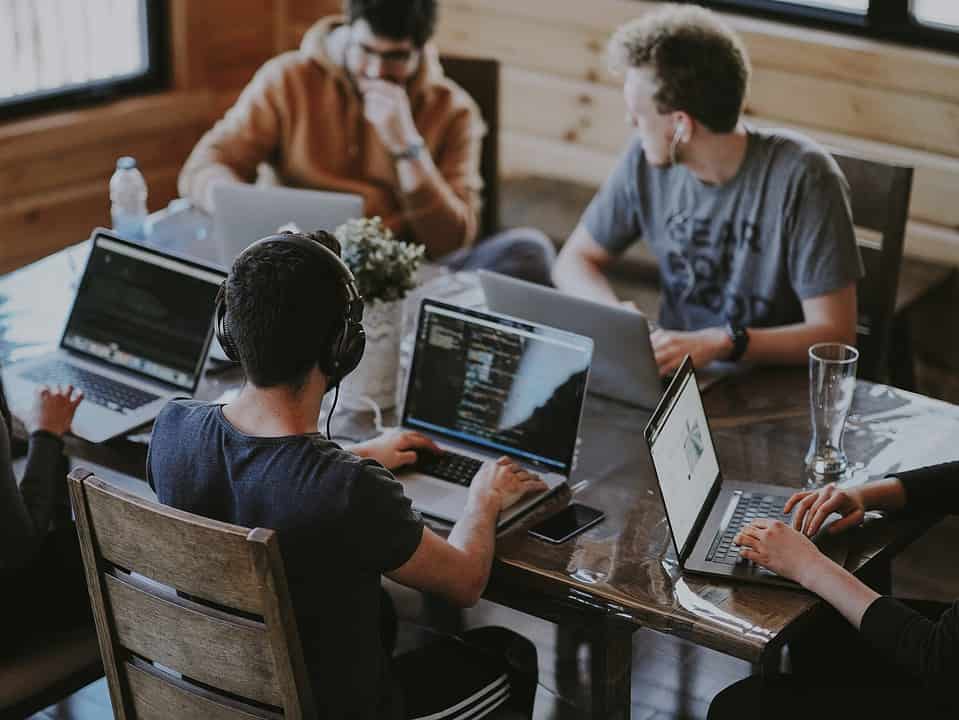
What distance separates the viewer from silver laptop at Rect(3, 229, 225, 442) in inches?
95.2

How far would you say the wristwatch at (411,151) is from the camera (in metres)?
3.34

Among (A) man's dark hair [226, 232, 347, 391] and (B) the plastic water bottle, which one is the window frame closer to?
(B) the plastic water bottle

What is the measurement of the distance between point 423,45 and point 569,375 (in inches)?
59.4

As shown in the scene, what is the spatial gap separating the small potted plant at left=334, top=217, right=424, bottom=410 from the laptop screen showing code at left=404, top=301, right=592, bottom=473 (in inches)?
4.1

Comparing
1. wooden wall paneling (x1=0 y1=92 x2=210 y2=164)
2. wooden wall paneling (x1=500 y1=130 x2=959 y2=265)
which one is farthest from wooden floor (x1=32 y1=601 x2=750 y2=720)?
wooden wall paneling (x1=0 y1=92 x2=210 y2=164)

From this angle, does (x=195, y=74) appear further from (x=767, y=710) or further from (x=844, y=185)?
(x=767, y=710)

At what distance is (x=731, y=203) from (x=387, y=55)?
1028 mm

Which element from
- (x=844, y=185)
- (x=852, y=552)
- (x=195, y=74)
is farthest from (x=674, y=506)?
(x=195, y=74)

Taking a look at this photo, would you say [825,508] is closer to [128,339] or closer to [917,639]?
[917,639]

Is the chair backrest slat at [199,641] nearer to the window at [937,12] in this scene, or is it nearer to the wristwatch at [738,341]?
the wristwatch at [738,341]

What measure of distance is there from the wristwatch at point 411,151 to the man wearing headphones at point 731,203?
680 mm

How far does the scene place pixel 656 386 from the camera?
2.39 meters

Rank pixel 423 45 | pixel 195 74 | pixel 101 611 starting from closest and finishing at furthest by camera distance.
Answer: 1. pixel 101 611
2. pixel 423 45
3. pixel 195 74

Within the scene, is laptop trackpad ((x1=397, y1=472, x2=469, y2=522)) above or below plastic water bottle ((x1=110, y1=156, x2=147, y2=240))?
below
